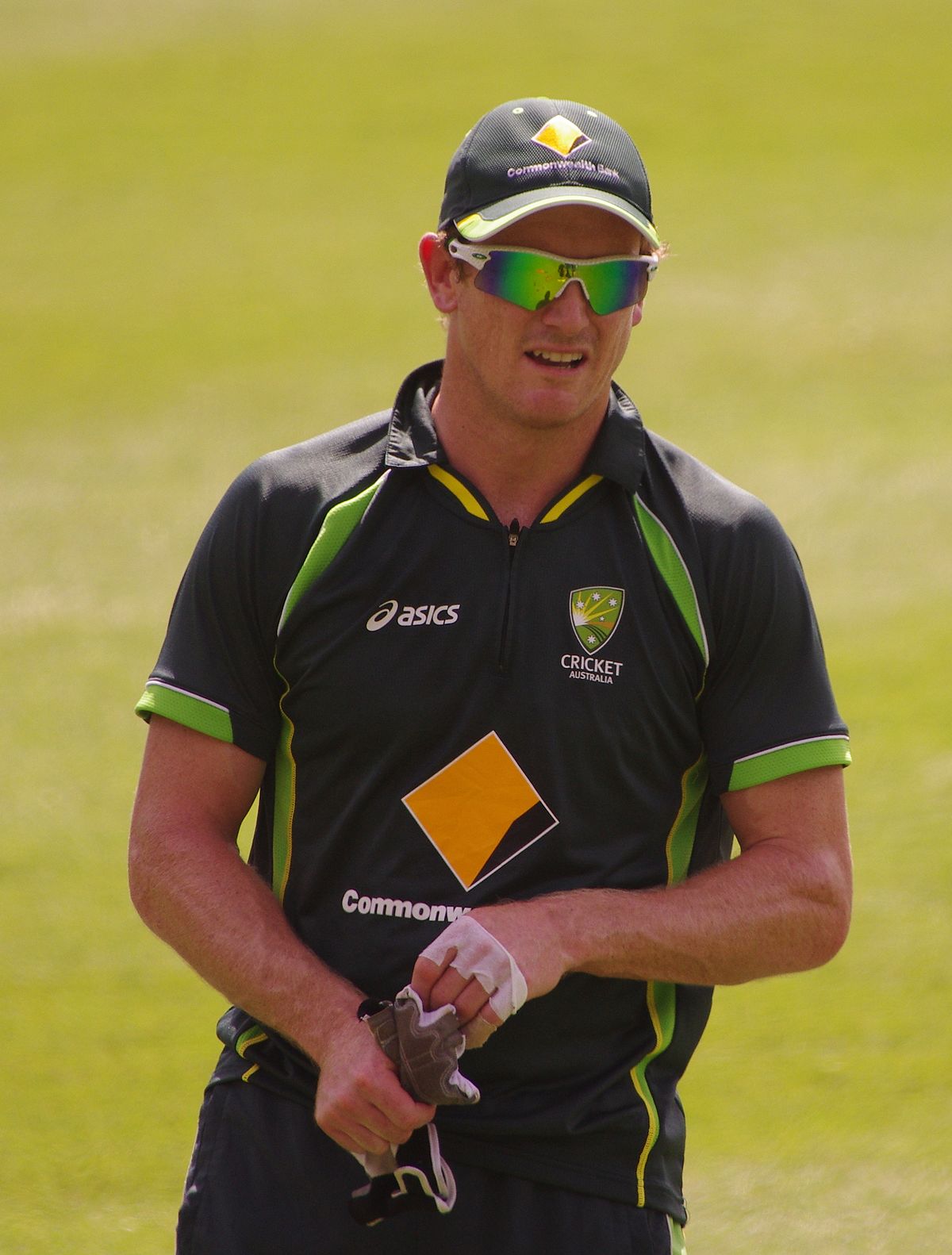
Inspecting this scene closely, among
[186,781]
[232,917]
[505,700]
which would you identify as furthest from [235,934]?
[505,700]

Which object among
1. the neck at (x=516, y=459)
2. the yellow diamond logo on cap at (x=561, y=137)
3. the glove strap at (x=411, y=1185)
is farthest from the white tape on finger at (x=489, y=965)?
the yellow diamond logo on cap at (x=561, y=137)

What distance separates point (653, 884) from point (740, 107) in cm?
1403

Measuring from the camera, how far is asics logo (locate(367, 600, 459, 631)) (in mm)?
2820

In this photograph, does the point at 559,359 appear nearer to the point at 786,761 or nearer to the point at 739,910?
the point at 786,761

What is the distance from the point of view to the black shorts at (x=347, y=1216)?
2.82m

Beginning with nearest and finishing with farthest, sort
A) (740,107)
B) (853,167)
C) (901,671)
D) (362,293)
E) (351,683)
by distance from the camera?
1. (351,683)
2. (901,671)
3. (362,293)
4. (853,167)
5. (740,107)

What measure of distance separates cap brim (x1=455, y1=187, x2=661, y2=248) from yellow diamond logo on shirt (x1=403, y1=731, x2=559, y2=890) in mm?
751

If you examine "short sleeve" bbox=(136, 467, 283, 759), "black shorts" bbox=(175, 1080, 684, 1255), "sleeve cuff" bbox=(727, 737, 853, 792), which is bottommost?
"black shorts" bbox=(175, 1080, 684, 1255)

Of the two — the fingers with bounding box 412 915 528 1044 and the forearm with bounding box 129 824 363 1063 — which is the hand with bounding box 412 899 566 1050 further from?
the forearm with bounding box 129 824 363 1063

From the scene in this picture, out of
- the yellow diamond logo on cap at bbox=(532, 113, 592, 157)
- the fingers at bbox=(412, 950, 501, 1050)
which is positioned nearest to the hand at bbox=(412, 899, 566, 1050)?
the fingers at bbox=(412, 950, 501, 1050)

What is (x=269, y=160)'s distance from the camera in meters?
15.3

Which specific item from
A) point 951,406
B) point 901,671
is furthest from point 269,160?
point 901,671

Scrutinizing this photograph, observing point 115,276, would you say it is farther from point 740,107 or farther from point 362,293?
point 740,107

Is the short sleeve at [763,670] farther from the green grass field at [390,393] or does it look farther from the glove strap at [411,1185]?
the green grass field at [390,393]
